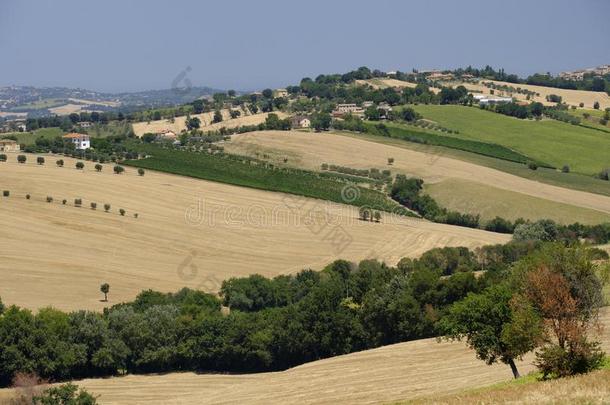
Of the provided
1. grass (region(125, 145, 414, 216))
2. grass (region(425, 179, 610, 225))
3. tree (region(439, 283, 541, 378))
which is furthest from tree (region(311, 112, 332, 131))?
tree (region(439, 283, 541, 378))

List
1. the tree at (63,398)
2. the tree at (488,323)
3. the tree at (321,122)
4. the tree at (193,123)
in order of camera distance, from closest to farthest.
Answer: the tree at (488,323)
the tree at (63,398)
the tree at (321,122)
the tree at (193,123)

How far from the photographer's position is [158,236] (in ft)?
253

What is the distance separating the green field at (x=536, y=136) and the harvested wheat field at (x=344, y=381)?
7022 cm

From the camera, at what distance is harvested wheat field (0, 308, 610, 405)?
36125 millimetres

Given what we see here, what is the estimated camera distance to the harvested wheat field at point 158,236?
6619cm

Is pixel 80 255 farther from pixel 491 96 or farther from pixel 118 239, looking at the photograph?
pixel 491 96

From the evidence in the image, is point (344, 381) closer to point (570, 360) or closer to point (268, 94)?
point (570, 360)

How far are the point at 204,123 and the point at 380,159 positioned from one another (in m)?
44.8

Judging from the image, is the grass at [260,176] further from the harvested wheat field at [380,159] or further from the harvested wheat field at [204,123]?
the harvested wheat field at [204,123]

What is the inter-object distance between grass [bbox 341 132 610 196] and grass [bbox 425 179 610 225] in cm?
910

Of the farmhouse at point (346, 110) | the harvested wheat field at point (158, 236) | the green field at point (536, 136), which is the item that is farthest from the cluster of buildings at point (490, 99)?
the harvested wheat field at point (158, 236)

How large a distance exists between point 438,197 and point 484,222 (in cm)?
853

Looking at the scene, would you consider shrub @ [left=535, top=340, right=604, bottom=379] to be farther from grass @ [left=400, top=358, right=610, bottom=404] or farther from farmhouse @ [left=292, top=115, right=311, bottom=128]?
farmhouse @ [left=292, top=115, right=311, bottom=128]

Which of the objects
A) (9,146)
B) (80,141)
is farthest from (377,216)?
(9,146)
